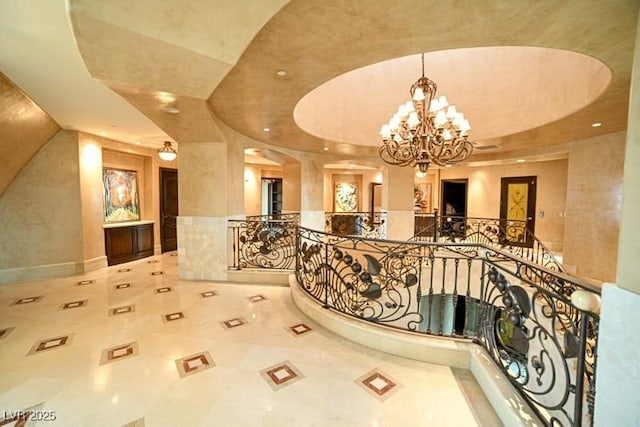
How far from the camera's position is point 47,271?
16.5ft

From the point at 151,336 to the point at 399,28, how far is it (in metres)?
3.71

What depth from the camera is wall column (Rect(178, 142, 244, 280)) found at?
15.6 feet

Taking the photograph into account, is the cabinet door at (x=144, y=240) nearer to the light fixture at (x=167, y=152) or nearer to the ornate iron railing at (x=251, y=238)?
the light fixture at (x=167, y=152)

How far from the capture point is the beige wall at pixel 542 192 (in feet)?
27.2

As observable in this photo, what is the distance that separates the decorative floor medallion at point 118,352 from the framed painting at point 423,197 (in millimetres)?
11083

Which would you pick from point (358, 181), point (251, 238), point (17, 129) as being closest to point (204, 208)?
point (251, 238)

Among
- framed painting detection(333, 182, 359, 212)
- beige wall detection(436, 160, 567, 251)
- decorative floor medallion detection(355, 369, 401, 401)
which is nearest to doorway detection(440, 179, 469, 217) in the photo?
beige wall detection(436, 160, 567, 251)

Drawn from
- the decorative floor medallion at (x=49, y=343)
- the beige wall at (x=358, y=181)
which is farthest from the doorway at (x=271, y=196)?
the decorative floor medallion at (x=49, y=343)

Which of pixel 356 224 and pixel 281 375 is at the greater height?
pixel 356 224

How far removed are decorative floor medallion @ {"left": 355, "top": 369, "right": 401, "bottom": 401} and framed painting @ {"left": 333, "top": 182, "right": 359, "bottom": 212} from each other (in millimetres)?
10947

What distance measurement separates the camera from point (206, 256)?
4.89 m

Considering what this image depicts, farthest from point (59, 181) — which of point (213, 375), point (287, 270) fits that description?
point (213, 375)

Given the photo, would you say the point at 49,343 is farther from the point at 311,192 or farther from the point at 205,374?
the point at 311,192

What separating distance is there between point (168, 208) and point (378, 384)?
7.22 m
